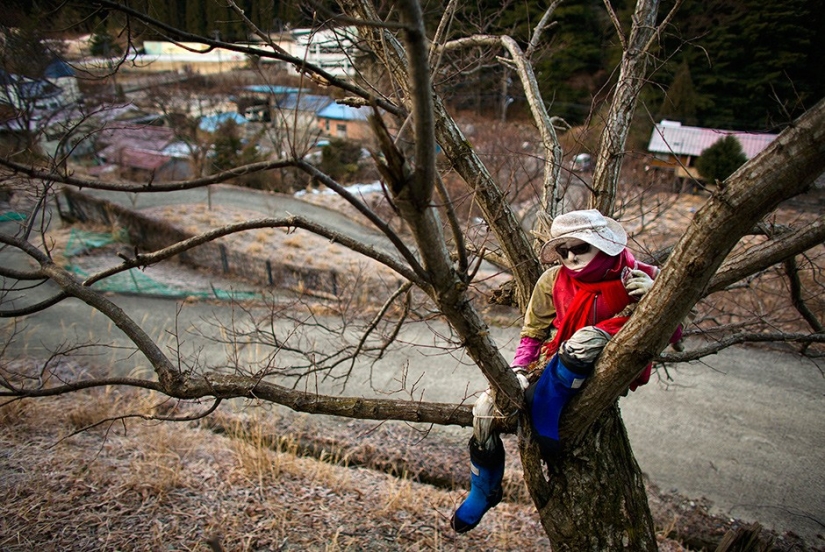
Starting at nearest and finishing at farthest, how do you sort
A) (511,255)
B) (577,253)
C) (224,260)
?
1. (577,253)
2. (511,255)
3. (224,260)

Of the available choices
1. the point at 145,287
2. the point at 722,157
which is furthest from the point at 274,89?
the point at 722,157

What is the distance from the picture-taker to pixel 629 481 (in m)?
3.17

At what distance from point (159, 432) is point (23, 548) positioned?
1.93 meters

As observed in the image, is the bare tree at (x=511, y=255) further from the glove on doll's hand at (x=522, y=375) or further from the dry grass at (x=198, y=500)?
the dry grass at (x=198, y=500)

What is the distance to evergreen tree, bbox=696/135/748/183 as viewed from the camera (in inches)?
614

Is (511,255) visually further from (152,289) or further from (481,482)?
(152,289)

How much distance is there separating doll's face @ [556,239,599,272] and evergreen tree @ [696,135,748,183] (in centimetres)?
1522

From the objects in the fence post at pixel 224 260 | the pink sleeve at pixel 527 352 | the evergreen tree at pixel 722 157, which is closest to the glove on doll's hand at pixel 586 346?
the pink sleeve at pixel 527 352

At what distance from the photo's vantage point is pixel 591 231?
8.73 feet

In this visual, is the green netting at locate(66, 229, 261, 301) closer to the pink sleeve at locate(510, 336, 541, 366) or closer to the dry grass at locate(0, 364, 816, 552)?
the dry grass at locate(0, 364, 816, 552)

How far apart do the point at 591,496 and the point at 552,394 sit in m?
0.83

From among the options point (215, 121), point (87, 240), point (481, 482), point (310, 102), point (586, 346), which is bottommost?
point (87, 240)

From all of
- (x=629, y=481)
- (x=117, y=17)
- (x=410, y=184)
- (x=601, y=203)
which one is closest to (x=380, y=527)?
(x=629, y=481)

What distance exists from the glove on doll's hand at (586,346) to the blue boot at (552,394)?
2 cm
